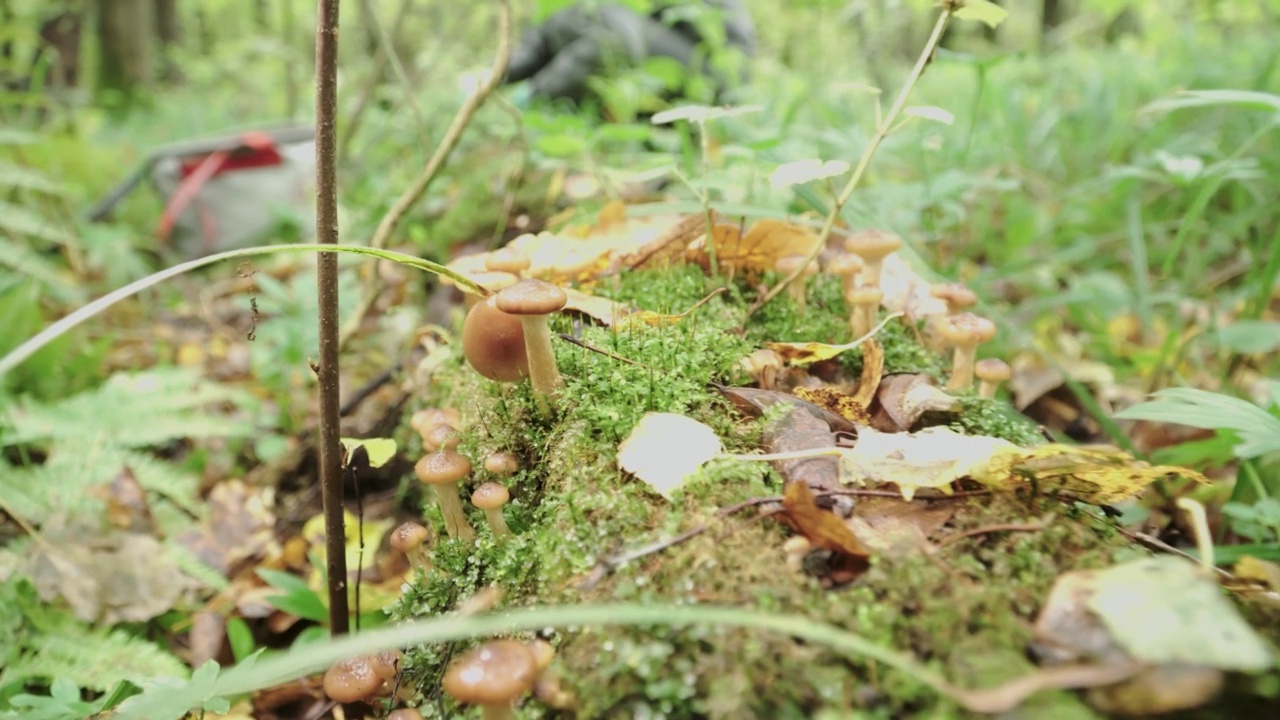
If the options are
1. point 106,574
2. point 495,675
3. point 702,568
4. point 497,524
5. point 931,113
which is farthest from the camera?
point 106,574

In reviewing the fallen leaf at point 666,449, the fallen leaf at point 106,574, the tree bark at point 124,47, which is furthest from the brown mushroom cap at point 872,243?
the tree bark at point 124,47

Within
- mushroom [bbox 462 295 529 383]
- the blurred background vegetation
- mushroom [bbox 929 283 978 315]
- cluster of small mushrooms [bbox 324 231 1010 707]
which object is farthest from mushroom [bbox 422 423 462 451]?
mushroom [bbox 929 283 978 315]

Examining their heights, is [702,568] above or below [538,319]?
below

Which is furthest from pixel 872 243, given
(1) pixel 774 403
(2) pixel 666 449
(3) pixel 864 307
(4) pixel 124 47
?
Answer: (4) pixel 124 47

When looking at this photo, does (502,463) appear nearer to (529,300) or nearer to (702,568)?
(529,300)

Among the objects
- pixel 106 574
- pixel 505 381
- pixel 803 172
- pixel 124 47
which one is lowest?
pixel 106 574

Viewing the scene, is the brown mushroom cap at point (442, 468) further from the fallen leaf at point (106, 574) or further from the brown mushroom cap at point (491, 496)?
the fallen leaf at point (106, 574)
